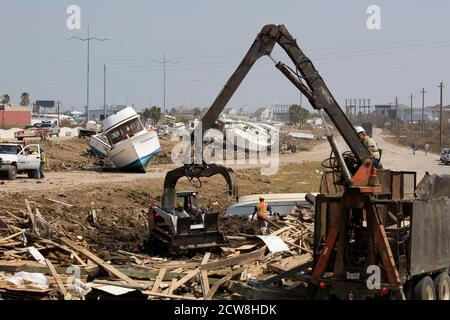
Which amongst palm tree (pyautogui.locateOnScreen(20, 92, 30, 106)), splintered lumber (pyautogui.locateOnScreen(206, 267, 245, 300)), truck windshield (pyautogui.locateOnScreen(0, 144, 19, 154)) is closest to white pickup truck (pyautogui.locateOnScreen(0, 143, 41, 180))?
truck windshield (pyautogui.locateOnScreen(0, 144, 19, 154))

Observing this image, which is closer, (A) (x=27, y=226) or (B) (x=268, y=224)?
(A) (x=27, y=226)

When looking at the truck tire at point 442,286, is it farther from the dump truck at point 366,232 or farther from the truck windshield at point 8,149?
the truck windshield at point 8,149

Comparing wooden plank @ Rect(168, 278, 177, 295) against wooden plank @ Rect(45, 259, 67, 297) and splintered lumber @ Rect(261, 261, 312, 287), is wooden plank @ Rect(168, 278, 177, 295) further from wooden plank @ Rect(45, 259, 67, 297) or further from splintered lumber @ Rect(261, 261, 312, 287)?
wooden plank @ Rect(45, 259, 67, 297)

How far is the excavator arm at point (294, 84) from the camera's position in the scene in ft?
51.0

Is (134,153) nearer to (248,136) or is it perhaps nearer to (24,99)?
(248,136)

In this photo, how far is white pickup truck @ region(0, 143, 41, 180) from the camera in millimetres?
36344

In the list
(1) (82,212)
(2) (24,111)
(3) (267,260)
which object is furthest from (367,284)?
(2) (24,111)

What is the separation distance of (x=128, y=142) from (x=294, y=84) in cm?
2943

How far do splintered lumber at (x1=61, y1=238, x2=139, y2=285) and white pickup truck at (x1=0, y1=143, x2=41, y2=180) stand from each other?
16.5 m

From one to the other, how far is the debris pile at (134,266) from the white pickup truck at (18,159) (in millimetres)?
12785

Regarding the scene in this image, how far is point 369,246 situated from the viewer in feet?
46.2

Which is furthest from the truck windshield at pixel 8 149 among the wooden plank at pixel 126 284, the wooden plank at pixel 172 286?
the wooden plank at pixel 172 286
